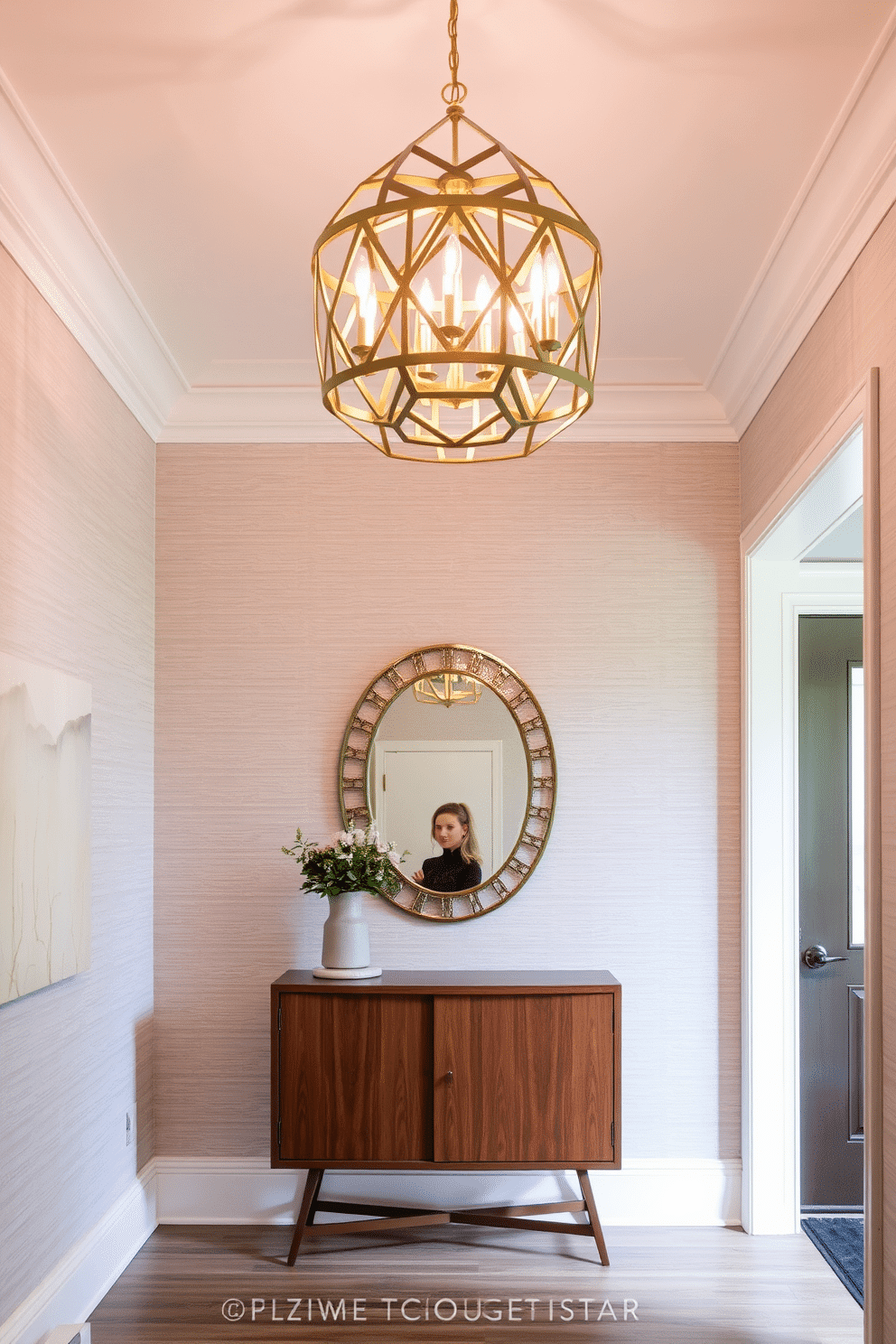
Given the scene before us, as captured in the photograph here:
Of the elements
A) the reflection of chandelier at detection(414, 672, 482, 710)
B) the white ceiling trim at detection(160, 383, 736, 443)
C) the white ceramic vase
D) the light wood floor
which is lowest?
the light wood floor

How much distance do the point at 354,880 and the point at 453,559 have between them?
3.94ft

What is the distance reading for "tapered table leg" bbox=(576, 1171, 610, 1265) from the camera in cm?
354

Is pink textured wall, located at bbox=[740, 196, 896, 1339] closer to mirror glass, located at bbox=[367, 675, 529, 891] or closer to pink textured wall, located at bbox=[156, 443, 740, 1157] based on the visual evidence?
pink textured wall, located at bbox=[156, 443, 740, 1157]

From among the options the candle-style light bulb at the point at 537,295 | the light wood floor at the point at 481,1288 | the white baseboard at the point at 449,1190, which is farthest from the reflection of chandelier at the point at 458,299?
the white baseboard at the point at 449,1190

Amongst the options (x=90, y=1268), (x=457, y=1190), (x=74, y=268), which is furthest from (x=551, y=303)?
(x=457, y=1190)

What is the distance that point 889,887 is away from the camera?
2.35m

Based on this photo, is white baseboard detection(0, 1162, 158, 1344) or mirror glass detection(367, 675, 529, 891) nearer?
white baseboard detection(0, 1162, 158, 1344)

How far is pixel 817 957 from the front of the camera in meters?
4.25

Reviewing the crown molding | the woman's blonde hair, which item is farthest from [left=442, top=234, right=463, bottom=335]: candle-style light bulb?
the woman's blonde hair

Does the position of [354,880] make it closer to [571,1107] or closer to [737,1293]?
[571,1107]

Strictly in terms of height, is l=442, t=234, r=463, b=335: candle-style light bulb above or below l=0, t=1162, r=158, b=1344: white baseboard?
above

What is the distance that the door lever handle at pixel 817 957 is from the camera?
4.25m

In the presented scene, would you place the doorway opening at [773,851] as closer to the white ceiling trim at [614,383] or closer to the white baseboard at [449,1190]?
the white baseboard at [449,1190]

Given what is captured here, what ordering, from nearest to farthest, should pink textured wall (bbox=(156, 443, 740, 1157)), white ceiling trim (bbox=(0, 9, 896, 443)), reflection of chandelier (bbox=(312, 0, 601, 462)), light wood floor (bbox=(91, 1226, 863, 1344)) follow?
reflection of chandelier (bbox=(312, 0, 601, 462)) → white ceiling trim (bbox=(0, 9, 896, 443)) → light wood floor (bbox=(91, 1226, 863, 1344)) → pink textured wall (bbox=(156, 443, 740, 1157))
